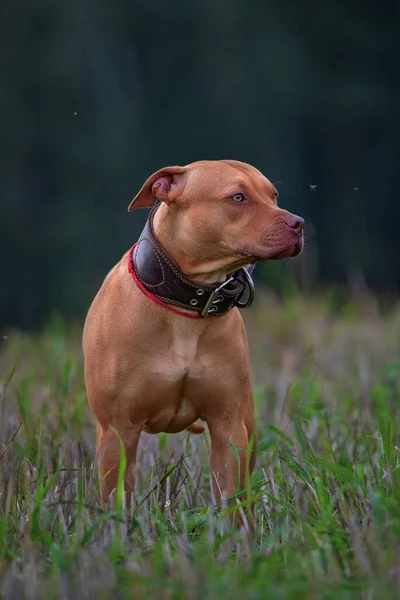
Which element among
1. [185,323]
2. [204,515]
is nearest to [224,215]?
[185,323]

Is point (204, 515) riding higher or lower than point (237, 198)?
lower

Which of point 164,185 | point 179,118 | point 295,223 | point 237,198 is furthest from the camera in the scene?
point 179,118

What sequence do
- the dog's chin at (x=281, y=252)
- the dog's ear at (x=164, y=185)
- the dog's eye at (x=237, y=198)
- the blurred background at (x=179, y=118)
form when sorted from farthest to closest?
the blurred background at (x=179, y=118) → the dog's ear at (x=164, y=185) → the dog's eye at (x=237, y=198) → the dog's chin at (x=281, y=252)

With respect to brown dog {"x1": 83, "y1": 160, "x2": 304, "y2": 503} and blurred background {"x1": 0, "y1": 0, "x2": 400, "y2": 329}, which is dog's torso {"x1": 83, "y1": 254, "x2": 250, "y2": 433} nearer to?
brown dog {"x1": 83, "y1": 160, "x2": 304, "y2": 503}

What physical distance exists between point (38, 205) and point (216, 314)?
20.2 meters

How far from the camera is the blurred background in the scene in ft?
74.0

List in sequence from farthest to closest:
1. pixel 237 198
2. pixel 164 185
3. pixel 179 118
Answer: pixel 179 118
pixel 164 185
pixel 237 198

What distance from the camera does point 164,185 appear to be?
14.4 ft

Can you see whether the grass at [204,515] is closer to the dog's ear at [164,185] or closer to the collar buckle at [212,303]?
the collar buckle at [212,303]

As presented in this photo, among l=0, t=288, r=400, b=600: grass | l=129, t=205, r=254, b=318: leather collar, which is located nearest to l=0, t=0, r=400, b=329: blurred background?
l=0, t=288, r=400, b=600: grass

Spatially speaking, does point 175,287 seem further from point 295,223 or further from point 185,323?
point 295,223

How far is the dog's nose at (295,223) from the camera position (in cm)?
408

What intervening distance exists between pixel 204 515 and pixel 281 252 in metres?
1.00

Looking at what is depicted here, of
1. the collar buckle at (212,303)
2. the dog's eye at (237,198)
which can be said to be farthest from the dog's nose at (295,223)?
the collar buckle at (212,303)
